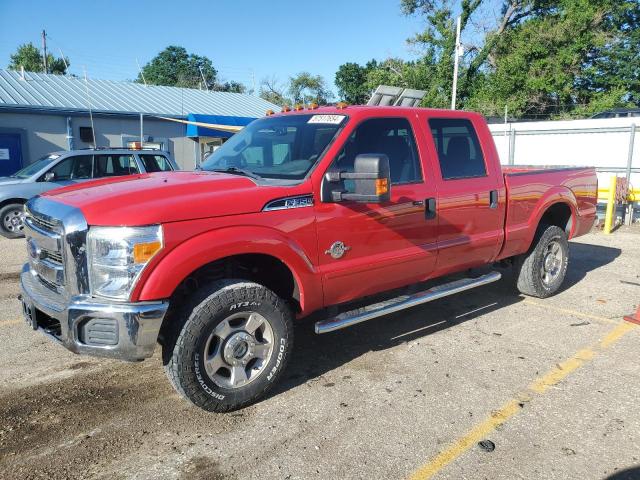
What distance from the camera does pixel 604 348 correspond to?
4.46m

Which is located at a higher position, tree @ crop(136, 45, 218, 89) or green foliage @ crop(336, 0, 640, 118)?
tree @ crop(136, 45, 218, 89)

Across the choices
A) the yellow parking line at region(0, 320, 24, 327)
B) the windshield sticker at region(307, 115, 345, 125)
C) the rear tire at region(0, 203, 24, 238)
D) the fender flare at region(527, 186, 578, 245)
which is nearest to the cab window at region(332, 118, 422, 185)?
the windshield sticker at region(307, 115, 345, 125)

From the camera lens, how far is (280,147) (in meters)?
4.08

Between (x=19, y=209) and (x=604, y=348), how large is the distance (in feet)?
34.3

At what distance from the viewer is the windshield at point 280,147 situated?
3805mm

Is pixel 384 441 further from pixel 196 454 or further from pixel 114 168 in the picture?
pixel 114 168

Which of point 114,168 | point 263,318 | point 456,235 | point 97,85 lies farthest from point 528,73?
point 263,318

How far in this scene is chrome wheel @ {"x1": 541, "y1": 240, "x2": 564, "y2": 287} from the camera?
591 centimetres

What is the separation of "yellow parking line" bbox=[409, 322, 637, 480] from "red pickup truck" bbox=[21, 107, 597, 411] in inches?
42.4

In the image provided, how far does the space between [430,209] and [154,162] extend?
775 cm

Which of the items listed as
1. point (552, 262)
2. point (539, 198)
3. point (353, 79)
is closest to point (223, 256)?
point (539, 198)

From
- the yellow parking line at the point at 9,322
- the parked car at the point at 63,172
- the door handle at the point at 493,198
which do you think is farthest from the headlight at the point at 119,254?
the parked car at the point at 63,172

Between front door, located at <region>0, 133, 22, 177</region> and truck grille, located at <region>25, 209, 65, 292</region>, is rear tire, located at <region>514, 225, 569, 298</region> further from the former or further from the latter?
front door, located at <region>0, 133, 22, 177</region>

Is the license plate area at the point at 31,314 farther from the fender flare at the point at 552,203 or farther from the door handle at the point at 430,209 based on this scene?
the fender flare at the point at 552,203
